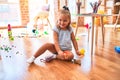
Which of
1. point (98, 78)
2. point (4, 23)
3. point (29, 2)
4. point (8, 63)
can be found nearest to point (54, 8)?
point (29, 2)

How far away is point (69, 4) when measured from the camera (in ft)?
17.0

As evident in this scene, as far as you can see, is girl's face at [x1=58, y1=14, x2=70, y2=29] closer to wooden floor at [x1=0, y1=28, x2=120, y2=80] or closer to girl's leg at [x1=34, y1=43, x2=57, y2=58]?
girl's leg at [x1=34, y1=43, x2=57, y2=58]

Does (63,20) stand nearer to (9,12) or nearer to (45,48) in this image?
(45,48)

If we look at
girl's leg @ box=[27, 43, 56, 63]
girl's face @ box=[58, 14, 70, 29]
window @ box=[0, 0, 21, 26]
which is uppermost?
window @ box=[0, 0, 21, 26]

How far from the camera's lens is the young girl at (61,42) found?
1.64 m

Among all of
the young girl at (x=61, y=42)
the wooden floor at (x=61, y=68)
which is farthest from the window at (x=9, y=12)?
the young girl at (x=61, y=42)

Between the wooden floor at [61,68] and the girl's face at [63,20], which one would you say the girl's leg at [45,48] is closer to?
the wooden floor at [61,68]

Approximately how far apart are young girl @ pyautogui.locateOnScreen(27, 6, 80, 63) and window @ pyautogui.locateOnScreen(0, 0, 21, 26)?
3.36m

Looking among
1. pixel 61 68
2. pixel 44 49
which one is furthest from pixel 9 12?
pixel 61 68

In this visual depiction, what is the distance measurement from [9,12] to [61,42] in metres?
3.52

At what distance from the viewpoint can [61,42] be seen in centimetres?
172

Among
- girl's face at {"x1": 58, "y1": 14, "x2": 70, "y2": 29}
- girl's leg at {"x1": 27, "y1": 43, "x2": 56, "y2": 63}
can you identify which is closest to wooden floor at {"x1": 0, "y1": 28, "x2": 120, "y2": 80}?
girl's leg at {"x1": 27, "y1": 43, "x2": 56, "y2": 63}

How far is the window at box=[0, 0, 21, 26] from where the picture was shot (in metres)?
4.73

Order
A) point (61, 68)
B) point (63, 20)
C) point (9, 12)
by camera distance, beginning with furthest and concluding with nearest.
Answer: point (9, 12) → point (63, 20) → point (61, 68)
